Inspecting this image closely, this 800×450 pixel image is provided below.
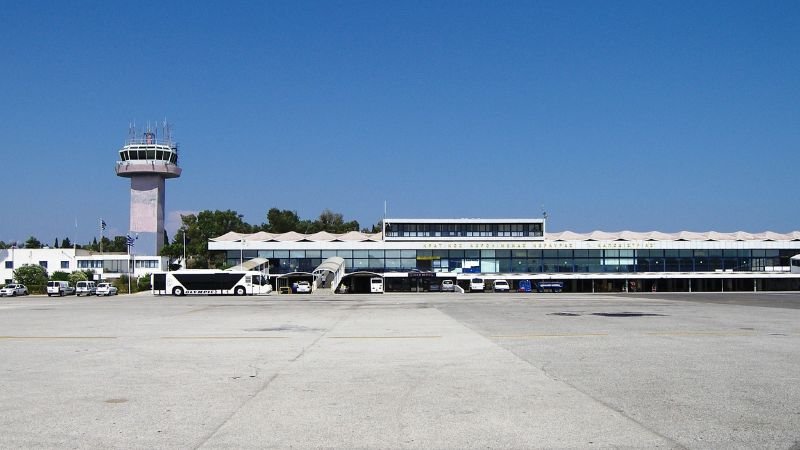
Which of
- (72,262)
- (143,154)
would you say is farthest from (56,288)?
(143,154)

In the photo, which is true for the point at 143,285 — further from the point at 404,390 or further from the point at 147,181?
the point at 404,390

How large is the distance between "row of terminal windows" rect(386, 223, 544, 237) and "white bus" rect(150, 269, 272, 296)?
38.6 m

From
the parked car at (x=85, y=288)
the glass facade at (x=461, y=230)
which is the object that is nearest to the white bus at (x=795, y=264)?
the glass facade at (x=461, y=230)

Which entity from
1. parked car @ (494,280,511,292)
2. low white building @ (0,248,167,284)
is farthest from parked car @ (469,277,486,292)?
low white building @ (0,248,167,284)

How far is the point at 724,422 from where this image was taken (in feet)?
33.4

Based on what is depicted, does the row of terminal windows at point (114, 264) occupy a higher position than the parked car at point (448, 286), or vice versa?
the row of terminal windows at point (114, 264)

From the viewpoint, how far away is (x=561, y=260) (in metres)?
112

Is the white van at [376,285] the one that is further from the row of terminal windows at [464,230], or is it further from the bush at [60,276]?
the bush at [60,276]

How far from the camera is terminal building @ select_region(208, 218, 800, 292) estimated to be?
349 feet

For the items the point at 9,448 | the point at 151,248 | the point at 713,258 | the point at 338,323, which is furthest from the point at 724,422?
the point at 151,248

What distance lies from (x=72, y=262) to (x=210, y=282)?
208 ft

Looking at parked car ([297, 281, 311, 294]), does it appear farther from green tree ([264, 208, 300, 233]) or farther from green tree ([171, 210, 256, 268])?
green tree ([264, 208, 300, 233])

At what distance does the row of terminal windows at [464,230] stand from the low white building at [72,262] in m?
43.7

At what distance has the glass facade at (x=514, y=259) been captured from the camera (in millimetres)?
110062
